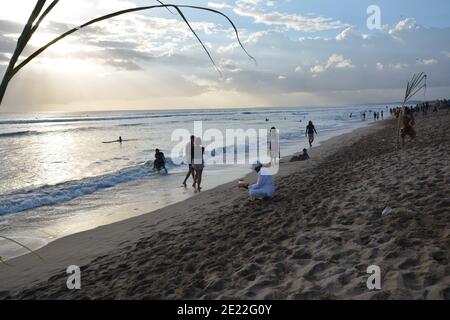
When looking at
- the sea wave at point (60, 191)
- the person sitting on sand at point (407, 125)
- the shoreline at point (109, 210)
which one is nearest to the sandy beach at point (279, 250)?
the shoreline at point (109, 210)

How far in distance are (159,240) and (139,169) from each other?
11.7 m

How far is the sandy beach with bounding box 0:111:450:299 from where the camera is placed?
3.75m

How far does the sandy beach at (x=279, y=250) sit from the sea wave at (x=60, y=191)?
4281 mm

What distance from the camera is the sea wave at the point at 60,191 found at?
11.3 metres

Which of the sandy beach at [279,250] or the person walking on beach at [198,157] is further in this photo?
the person walking on beach at [198,157]

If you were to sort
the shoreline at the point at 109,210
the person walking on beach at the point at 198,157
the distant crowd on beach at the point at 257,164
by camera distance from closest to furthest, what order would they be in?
the shoreline at the point at 109,210 < the distant crowd on beach at the point at 257,164 < the person walking on beach at the point at 198,157

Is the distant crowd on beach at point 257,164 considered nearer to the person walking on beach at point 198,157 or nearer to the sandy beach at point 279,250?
the person walking on beach at point 198,157

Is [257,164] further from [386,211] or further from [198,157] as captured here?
[198,157]

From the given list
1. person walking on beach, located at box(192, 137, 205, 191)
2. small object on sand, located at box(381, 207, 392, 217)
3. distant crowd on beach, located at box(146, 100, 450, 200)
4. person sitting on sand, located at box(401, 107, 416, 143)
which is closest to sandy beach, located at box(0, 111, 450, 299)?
small object on sand, located at box(381, 207, 392, 217)

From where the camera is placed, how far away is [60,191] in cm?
1288

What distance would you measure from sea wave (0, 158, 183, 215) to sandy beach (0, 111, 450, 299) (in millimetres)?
4281

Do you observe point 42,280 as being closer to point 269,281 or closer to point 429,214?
point 269,281

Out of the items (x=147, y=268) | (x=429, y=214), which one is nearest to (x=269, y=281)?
(x=147, y=268)

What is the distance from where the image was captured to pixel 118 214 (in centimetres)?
989
